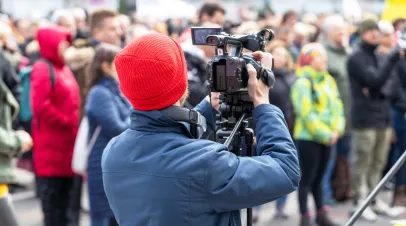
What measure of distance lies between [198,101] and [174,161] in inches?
107

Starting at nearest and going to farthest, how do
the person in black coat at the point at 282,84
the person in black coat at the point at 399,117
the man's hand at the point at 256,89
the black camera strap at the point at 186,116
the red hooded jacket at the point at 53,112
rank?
the black camera strap at the point at 186,116
the man's hand at the point at 256,89
the red hooded jacket at the point at 53,112
the person in black coat at the point at 282,84
the person in black coat at the point at 399,117

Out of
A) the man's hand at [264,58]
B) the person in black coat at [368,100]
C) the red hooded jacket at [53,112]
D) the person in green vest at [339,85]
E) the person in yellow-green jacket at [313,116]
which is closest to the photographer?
the man's hand at [264,58]

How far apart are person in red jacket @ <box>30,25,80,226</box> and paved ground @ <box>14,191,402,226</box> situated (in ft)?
5.13

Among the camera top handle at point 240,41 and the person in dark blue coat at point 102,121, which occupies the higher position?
the camera top handle at point 240,41

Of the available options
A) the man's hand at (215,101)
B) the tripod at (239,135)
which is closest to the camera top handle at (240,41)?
the tripod at (239,135)

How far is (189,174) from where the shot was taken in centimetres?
246

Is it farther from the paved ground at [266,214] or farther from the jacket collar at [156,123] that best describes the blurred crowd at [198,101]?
the jacket collar at [156,123]

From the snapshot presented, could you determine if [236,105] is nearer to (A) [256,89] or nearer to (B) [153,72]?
(A) [256,89]

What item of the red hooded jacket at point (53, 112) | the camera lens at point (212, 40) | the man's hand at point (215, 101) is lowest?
the red hooded jacket at point (53, 112)

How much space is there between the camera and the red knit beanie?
8.32ft

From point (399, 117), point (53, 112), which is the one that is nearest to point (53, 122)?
point (53, 112)

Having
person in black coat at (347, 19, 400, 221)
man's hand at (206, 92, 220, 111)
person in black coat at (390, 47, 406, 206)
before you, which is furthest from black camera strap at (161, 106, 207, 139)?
person in black coat at (390, 47, 406, 206)

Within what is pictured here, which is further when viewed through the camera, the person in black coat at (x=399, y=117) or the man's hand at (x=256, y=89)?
the person in black coat at (x=399, y=117)

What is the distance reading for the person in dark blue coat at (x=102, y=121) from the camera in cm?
522
